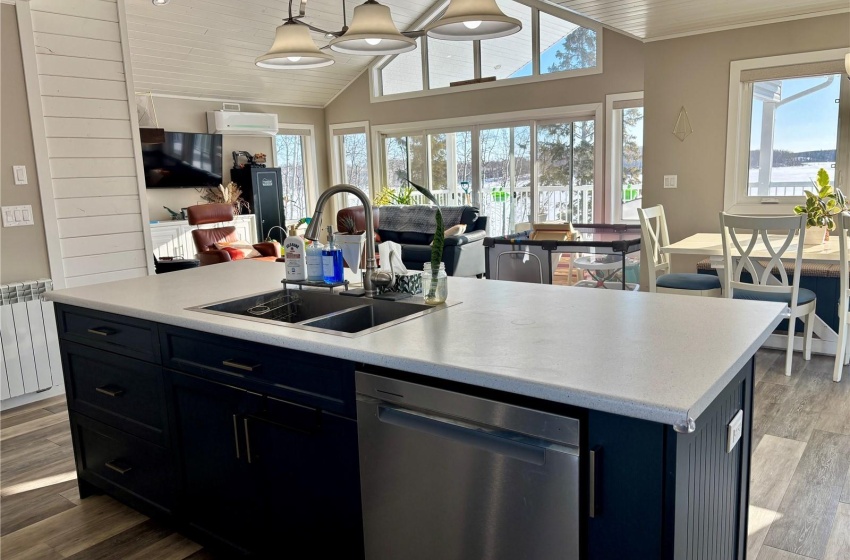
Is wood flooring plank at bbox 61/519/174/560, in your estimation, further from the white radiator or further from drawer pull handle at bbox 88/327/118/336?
the white radiator

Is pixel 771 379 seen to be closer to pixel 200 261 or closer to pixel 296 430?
pixel 296 430

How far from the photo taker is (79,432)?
103 inches

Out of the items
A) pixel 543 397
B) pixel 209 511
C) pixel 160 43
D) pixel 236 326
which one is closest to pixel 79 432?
pixel 209 511

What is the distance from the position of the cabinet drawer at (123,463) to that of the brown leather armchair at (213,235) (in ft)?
11.3

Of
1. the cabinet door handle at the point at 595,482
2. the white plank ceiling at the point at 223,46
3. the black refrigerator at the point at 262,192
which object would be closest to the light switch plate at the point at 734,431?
the cabinet door handle at the point at 595,482

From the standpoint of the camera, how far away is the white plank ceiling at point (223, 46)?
267 inches

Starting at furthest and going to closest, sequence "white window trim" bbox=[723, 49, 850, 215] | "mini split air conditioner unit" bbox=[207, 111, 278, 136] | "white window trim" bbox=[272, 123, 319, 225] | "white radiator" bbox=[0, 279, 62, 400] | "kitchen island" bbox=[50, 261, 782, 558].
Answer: "white window trim" bbox=[272, 123, 319, 225], "mini split air conditioner unit" bbox=[207, 111, 278, 136], "white window trim" bbox=[723, 49, 850, 215], "white radiator" bbox=[0, 279, 62, 400], "kitchen island" bbox=[50, 261, 782, 558]

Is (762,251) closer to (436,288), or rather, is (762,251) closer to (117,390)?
(436,288)

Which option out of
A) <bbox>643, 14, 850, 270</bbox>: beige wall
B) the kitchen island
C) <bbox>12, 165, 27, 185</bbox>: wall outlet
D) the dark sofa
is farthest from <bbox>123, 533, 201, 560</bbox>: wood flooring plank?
<bbox>643, 14, 850, 270</bbox>: beige wall

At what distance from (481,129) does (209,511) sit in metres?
7.17

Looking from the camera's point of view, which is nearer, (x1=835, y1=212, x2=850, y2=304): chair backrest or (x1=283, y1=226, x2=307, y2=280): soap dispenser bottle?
(x1=283, y1=226, x2=307, y2=280): soap dispenser bottle

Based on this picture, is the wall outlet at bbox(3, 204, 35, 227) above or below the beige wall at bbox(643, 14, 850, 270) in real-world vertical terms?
below

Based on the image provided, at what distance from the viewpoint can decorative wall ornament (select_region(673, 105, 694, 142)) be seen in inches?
210

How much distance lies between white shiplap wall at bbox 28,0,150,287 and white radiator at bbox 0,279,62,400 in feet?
0.70
